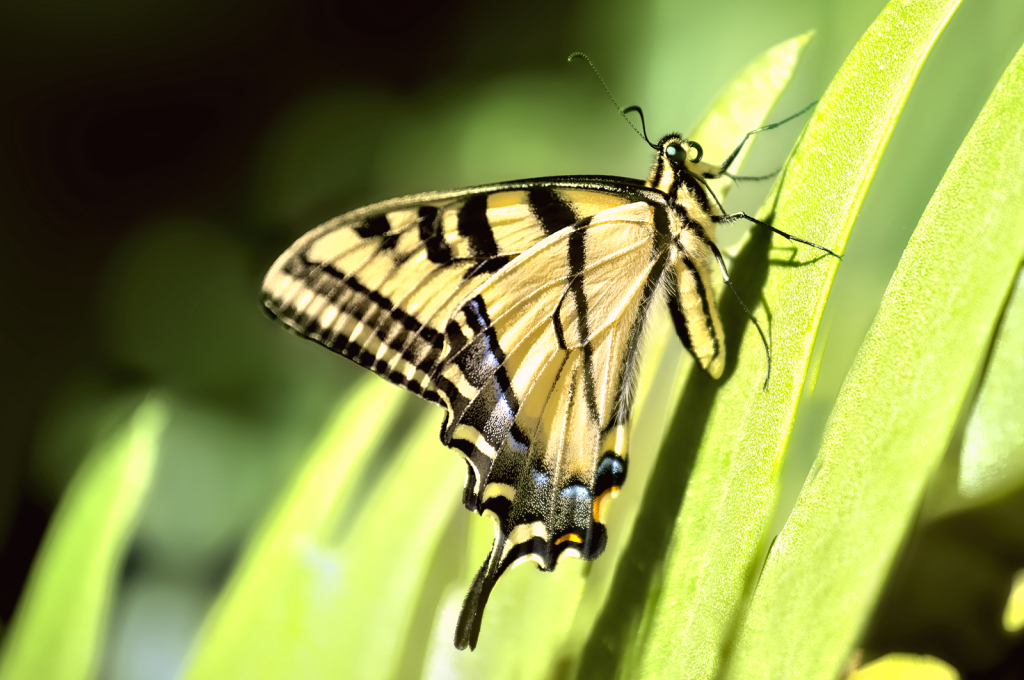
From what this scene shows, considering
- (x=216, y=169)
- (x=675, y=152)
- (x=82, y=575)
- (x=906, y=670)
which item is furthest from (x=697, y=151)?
(x=216, y=169)

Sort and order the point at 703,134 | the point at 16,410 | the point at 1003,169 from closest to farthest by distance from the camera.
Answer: the point at 1003,169
the point at 703,134
the point at 16,410

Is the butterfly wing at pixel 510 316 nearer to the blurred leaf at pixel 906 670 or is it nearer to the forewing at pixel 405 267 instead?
the forewing at pixel 405 267

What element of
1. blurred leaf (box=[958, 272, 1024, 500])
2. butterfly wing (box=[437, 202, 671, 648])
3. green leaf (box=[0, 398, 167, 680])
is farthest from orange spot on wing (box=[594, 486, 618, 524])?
green leaf (box=[0, 398, 167, 680])

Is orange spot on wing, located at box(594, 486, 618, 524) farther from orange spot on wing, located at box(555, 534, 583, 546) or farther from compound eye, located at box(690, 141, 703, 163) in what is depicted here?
compound eye, located at box(690, 141, 703, 163)

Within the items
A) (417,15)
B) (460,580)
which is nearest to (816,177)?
(460,580)

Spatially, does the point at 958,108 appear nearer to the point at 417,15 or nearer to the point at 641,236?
the point at 641,236

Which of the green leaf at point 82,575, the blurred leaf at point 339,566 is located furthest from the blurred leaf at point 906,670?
the green leaf at point 82,575

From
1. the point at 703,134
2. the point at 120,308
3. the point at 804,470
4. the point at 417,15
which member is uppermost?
the point at 417,15

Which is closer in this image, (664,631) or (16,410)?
(664,631)
